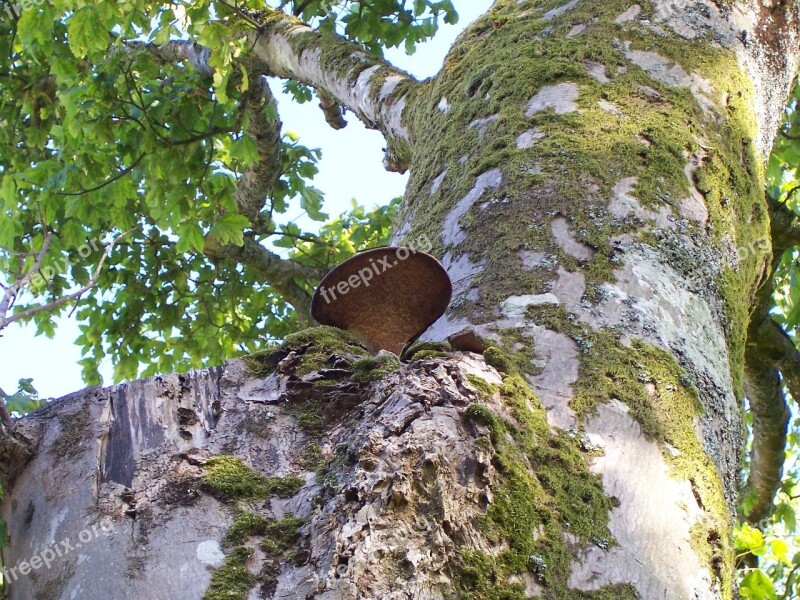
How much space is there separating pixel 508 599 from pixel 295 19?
4590 mm

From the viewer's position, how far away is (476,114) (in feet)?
8.71

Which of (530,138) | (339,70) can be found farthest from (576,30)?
(339,70)

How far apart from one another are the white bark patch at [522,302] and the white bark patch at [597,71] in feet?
3.02

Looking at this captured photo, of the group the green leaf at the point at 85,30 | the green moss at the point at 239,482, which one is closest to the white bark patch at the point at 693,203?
the green moss at the point at 239,482

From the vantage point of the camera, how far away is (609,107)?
2457 millimetres

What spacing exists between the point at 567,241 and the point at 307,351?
732 mm

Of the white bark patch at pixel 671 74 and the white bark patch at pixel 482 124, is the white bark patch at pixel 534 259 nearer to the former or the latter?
the white bark patch at pixel 482 124

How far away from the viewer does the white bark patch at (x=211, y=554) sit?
136 cm

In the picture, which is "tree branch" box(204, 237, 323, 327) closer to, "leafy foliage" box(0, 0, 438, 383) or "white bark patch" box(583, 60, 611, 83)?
"leafy foliage" box(0, 0, 438, 383)

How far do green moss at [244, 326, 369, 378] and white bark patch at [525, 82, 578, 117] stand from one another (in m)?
1.02

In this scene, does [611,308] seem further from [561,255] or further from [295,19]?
[295,19]

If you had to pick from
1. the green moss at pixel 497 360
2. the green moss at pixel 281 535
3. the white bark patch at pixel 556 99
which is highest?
the white bark patch at pixel 556 99

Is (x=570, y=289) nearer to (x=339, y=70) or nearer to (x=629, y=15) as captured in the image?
(x=629, y=15)

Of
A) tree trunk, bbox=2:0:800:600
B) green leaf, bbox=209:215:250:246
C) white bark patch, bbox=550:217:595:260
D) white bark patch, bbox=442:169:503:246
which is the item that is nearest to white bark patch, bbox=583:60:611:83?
tree trunk, bbox=2:0:800:600
